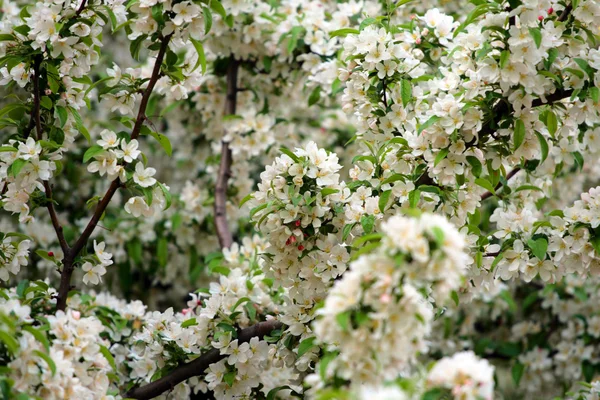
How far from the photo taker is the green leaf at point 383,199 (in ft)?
9.12

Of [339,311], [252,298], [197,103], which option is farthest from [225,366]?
[197,103]

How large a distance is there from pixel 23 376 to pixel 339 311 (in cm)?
97

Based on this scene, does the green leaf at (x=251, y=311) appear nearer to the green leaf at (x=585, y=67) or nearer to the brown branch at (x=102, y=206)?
the brown branch at (x=102, y=206)

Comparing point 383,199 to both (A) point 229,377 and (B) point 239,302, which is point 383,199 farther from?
(A) point 229,377

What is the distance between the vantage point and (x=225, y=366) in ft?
10.2

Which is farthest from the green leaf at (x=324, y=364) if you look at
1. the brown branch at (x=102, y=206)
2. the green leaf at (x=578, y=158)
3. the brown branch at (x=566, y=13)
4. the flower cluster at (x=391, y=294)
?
the green leaf at (x=578, y=158)

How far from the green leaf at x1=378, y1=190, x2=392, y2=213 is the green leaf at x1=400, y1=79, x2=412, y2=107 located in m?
0.43

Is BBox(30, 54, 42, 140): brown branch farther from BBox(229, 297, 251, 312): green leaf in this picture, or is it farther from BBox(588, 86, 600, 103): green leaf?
BBox(588, 86, 600, 103): green leaf

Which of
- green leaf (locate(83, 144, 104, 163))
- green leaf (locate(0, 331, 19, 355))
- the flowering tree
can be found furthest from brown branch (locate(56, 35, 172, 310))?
green leaf (locate(0, 331, 19, 355))

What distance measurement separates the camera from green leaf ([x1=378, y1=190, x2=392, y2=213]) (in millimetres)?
2779

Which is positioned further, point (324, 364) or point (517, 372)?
point (517, 372)

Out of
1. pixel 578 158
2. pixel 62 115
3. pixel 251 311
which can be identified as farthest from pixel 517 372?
pixel 62 115

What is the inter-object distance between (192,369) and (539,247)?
1.49 meters

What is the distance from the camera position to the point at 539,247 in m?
2.86
